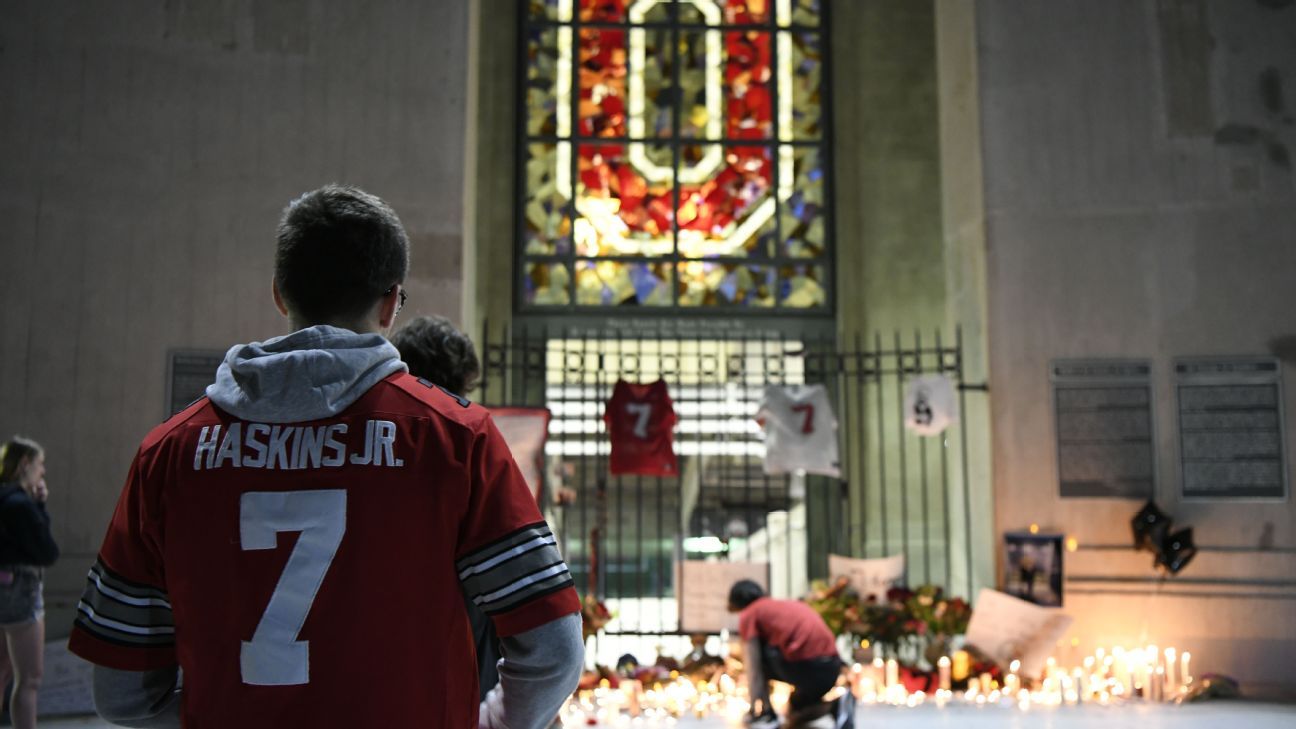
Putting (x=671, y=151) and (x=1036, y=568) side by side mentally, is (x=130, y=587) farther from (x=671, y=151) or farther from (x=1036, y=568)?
(x=671, y=151)

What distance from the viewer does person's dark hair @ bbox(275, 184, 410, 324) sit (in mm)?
1653

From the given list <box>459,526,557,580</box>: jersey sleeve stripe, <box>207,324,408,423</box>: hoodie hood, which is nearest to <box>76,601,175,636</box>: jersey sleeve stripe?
<box>207,324,408,423</box>: hoodie hood

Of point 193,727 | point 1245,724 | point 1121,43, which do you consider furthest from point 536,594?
point 1121,43

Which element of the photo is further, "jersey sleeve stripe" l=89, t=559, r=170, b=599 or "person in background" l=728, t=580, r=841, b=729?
"person in background" l=728, t=580, r=841, b=729

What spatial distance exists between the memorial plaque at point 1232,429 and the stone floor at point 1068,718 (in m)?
1.62

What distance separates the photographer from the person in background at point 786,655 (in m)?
6.38

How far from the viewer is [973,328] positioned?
891 cm

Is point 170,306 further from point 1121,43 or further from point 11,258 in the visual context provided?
point 1121,43

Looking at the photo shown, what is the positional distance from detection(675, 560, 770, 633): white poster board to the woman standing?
435 centimetres

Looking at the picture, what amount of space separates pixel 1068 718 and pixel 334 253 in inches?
263

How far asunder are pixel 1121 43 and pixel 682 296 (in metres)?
4.78

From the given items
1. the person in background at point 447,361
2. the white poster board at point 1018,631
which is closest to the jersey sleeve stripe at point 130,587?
the person in background at point 447,361

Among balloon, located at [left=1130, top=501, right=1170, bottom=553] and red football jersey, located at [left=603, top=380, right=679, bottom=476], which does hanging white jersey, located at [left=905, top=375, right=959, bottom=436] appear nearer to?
balloon, located at [left=1130, top=501, right=1170, bottom=553]

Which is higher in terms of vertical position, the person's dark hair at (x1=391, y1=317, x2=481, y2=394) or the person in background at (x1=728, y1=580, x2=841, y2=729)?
the person's dark hair at (x1=391, y1=317, x2=481, y2=394)
